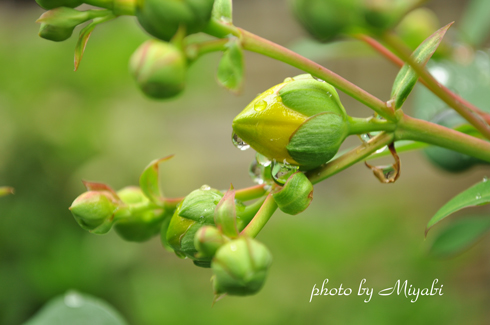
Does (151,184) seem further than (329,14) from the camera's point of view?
Yes

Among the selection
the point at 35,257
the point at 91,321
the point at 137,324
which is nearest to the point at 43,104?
the point at 35,257

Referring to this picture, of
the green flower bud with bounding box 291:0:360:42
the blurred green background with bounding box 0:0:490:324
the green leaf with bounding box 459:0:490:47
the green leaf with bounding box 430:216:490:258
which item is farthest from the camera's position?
the blurred green background with bounding box 0:0:490:324

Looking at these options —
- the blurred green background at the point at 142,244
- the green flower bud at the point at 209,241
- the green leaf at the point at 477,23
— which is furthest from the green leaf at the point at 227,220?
the blurred green background at the point at 142,244

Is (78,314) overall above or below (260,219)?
below

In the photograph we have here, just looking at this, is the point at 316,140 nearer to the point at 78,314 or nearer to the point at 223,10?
the point at 223,10

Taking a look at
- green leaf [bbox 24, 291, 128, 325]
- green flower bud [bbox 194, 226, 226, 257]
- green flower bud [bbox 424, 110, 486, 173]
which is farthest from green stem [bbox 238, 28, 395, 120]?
green leaf [bbox 24, 291, 128, 325]

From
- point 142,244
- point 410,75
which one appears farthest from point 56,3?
point 142,244

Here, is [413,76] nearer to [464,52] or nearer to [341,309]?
[464,52]

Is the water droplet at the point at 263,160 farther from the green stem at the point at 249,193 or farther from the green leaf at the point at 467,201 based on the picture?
the green leaf at the point at 467,201

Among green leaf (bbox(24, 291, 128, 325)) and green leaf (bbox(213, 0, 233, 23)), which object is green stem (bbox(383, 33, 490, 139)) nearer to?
green leaf (bbox(213, 0, 233, 23))
